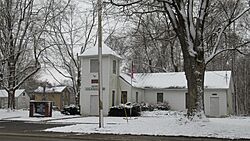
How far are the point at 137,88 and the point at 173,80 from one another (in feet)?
15.6

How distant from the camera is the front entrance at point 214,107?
127ft

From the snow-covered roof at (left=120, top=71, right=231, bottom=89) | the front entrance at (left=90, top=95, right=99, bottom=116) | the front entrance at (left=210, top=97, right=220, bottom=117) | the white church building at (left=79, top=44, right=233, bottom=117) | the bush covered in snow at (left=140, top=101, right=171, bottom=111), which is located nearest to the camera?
the front entrance at (left=90, top=95, right=99, bottom=116)

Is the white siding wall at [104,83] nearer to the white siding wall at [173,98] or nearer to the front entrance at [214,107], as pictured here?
the white siding wall at [173,98]


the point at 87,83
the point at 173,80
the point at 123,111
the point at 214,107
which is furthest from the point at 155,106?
the point at 87,83

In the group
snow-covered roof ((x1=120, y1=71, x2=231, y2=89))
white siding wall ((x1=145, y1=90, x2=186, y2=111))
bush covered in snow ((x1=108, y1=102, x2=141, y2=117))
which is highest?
snow-covered roof ((x1=120, y1=71, x2=231, y2=89))

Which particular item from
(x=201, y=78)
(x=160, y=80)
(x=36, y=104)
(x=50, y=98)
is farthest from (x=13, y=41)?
(x=50, y=98)

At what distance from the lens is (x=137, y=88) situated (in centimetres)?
4181

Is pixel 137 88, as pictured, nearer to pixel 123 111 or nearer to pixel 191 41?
pixel 123 111

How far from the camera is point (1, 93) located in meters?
78.9

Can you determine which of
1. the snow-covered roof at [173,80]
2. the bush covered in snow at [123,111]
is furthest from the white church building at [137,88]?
the bush covered in snow at [123,111]

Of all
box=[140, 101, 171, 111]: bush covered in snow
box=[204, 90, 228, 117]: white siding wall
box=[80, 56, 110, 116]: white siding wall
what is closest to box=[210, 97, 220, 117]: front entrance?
box=[204, 90, 228, 117]: white siding wall

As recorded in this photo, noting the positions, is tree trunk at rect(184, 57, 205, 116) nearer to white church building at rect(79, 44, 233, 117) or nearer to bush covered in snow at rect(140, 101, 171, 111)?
white church building at rect(79, 44, 233, 117)

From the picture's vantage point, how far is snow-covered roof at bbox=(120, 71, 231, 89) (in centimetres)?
3981

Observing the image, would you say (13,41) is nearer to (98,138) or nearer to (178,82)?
(178,82)
